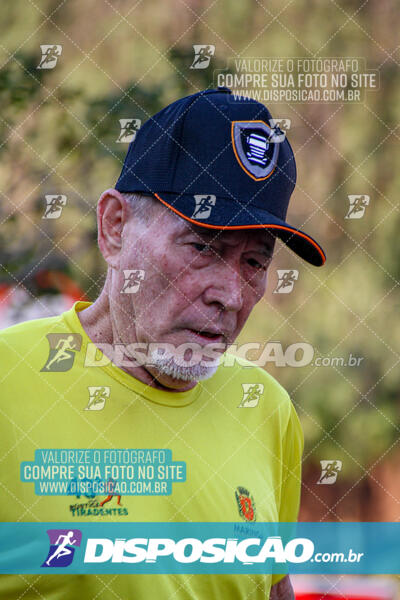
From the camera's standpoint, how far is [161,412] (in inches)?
60.0

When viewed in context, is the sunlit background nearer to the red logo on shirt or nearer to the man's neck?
the man's neck

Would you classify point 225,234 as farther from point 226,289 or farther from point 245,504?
point 245,504

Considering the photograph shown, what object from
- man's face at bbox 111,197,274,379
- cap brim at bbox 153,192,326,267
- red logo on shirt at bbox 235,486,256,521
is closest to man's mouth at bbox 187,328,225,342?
man's face at bbox 111,197,274,379

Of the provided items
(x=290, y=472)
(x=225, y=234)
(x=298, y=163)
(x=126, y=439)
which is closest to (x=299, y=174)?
(x=298, y=163)

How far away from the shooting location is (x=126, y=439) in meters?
1.49

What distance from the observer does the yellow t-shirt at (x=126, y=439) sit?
A: 1352 mm

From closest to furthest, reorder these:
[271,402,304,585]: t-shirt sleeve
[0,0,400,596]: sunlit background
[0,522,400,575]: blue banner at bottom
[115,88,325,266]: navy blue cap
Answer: [0,522,400,575]: blue banner at bottom → [115,88,325,266]: navy blue cap → [271,402,304,585]: t-shirt sleeve → [0,0,400,596]: sunlit background

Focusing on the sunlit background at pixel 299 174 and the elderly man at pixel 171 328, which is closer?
the elderly man at pixel 171 328

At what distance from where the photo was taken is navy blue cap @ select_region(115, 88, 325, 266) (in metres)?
1.45

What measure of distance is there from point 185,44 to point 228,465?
6.68 ft

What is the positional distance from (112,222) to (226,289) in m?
0.31

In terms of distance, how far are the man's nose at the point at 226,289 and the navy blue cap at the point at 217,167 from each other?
105 millimetres

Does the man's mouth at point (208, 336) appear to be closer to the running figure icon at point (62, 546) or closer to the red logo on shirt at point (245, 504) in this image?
the red logo on shirt at point (245, 504)

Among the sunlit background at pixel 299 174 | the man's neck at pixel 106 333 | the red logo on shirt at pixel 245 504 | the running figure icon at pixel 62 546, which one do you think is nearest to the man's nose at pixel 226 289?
the man's neck at pixel 106 333
